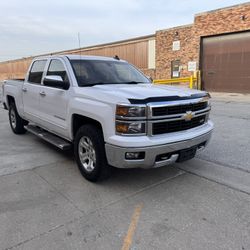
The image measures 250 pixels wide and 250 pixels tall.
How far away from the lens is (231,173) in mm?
4238

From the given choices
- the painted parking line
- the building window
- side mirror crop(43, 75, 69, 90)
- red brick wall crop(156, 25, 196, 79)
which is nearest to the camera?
the painted parking line

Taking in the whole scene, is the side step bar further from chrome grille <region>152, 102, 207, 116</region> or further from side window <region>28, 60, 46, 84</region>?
chrome grille <region>152, 102, 207, 116</region>

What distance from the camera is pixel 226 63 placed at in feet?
58.1

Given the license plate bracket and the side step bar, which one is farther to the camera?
the side step bar

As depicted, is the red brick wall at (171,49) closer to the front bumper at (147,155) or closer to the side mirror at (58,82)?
the side mirror at (58,82)

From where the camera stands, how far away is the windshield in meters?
4.41

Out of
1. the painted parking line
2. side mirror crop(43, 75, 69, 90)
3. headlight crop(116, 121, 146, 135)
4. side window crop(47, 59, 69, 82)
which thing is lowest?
the painted parking line

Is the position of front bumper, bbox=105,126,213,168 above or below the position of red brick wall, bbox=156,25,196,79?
below

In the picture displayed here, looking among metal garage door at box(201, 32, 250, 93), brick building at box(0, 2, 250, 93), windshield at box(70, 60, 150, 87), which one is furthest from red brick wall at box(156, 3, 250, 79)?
windshield at box(70, 60, 150, 87)

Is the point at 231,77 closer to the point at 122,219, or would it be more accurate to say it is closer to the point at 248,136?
the point at 248,136

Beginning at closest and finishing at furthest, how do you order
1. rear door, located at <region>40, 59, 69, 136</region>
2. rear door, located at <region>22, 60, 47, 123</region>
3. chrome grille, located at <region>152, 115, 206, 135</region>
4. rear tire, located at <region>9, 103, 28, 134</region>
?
chrome grille, located at <region>152, 115, 206, 135</region> → rear door, located at <region>40, 59, 69, 136</region> → rear door, located at <region>22, 60, 47, 123</region> → rear tire, located at <region>9, 103, 28, 134</region>

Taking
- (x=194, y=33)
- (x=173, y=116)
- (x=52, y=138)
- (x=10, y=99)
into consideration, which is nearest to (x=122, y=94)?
(x=173, y=116)

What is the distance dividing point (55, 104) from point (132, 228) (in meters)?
2.70

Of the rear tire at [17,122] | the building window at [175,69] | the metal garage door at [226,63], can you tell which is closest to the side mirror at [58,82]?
the rear tire at [17,122]
